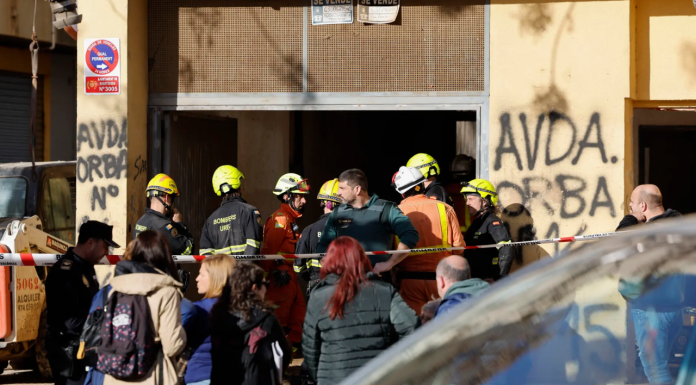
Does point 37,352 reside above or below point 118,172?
below

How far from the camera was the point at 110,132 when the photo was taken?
28.0 feet

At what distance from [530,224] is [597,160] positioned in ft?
2.94

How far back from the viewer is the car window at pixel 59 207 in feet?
29.5

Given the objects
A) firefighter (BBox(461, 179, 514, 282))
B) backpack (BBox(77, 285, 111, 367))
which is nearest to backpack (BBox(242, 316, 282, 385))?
backpack (BBox(77, 285, 111, 367))

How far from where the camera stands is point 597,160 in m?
8.12

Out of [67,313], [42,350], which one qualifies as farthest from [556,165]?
[42,350]

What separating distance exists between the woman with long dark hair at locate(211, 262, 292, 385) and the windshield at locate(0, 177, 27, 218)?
4864 mm

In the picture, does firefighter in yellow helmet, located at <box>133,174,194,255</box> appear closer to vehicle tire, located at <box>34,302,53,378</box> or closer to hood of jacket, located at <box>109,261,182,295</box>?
vehicle tire, located at <box>34,302,53,378</box>

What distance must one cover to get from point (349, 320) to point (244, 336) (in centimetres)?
61

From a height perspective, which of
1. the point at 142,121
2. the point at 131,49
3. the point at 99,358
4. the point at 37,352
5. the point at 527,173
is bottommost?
the point at 37,352

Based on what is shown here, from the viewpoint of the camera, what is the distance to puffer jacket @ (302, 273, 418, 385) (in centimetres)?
454

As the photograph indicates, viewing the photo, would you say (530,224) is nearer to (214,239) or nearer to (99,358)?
(214,239)

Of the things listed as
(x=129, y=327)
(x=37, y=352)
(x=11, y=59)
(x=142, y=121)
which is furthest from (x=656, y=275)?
(x=11, y=59)

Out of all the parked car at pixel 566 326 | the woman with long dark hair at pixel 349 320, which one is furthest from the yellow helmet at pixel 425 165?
the parked car at pixel 566 326
